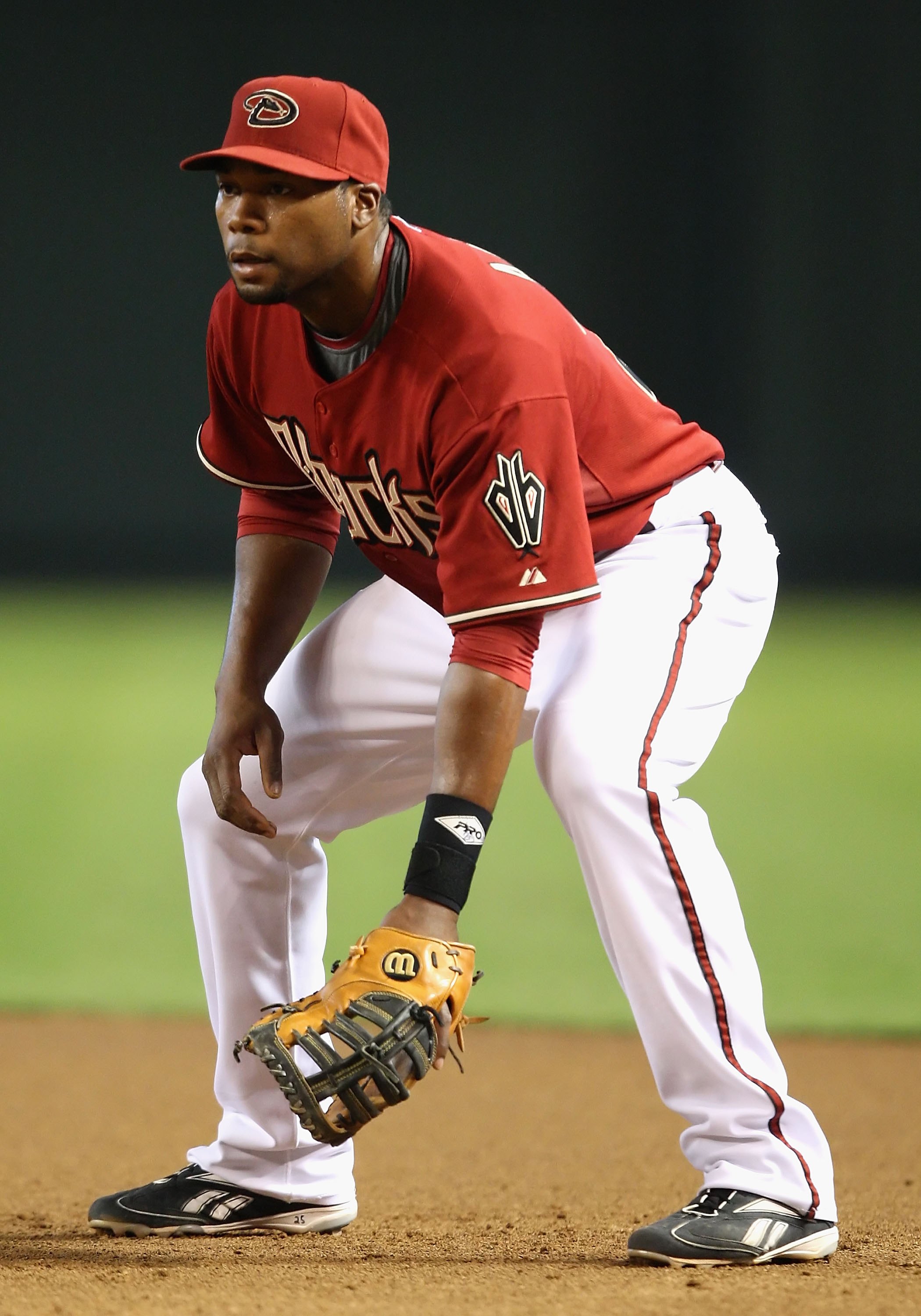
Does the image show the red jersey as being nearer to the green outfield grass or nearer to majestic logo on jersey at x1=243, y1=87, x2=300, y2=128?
majestic logo on jersey at x1=243, y1=87, x2=300, y2=128

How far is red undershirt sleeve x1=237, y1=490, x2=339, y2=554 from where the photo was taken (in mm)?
2498

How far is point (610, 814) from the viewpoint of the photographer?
6.43 ft

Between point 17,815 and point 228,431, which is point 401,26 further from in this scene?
point 228,431

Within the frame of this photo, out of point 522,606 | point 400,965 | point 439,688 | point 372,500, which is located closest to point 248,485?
point 372,500

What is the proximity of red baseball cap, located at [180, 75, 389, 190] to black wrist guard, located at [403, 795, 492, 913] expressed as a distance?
2.51 feet

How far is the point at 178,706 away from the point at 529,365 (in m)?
5.17

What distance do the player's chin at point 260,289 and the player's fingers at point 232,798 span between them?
2.20 ft

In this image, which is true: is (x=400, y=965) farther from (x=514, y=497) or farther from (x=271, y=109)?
(x=271, y=109)

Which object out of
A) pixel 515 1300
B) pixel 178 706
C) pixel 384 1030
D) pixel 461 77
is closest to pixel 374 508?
pixel 384 1030

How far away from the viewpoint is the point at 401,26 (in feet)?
36.1

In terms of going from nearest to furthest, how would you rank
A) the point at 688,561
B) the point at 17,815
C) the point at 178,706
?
the point at 688,561 < the point at 17,815 < the point at 178,706

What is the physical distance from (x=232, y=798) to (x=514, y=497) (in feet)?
2.12

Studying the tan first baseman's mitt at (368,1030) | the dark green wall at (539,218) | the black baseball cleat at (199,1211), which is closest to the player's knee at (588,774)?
the tan first baseman's mitt at (368,1030)

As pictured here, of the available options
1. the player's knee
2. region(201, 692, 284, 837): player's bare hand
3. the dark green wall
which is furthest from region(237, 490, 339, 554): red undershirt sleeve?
the dark green wall
